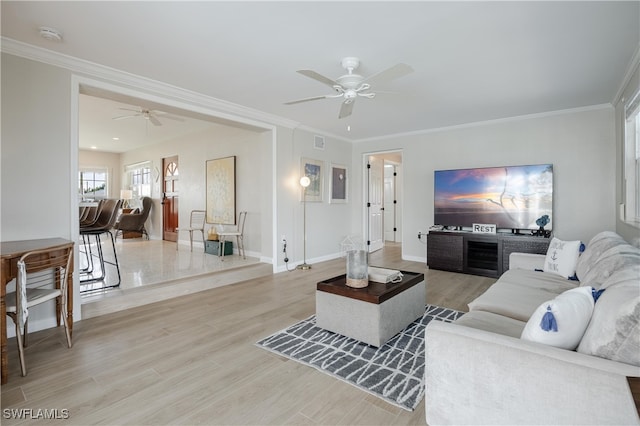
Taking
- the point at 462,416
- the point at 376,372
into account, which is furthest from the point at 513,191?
the point at 462,416

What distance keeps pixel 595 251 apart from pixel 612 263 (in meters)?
0.74

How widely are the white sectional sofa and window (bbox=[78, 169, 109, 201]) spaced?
1081 cm

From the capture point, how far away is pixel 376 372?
213 cm

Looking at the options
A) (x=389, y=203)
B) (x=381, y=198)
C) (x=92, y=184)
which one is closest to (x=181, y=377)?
(x=381, y=198)

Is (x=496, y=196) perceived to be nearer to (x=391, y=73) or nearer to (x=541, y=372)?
(x=391, y=73)

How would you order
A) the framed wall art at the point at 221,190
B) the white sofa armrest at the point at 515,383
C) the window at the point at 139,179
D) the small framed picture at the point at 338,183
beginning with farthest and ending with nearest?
the window at the point at 139,179 → the small framed picture at the point at 338,183 → the framed wall art at the point at 221,190 → the white sofa armrest at the point at 515,383

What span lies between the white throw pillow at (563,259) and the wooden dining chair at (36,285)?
4.37m

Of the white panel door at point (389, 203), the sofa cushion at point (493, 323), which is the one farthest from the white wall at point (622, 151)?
the white panel door at point (389, 203)

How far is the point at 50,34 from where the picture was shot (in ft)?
8.22

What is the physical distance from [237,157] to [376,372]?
5.02 metres

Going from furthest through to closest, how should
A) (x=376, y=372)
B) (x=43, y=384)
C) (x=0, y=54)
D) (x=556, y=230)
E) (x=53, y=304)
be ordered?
(x=556, y=230), (x=53, y=304), (x=0, y=54), (x=376, y=372), (x=43, y=384)

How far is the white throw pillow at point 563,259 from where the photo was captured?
2922 millimetres

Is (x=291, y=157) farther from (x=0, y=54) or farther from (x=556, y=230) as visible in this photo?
(x=556, y=230)

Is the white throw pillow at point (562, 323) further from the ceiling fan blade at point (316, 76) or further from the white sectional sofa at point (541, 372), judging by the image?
the ceiling fan blade at point (316, 76)
